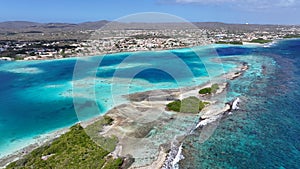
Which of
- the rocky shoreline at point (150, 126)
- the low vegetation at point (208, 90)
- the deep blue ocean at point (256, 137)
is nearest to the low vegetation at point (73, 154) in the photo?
the rocky shoreline at point (150, 126)

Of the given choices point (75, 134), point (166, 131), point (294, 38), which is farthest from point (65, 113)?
point (294, 38)

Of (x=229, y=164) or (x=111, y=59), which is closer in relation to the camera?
(x=229, y=164)

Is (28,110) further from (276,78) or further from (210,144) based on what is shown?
(276,78)

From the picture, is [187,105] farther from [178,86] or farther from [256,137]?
[178,86]

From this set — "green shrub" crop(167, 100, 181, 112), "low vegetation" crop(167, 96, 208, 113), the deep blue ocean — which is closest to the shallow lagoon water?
"green shrub" crop(167, 100, 181, 112)

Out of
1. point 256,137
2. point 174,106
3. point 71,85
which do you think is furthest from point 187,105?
point 71,85

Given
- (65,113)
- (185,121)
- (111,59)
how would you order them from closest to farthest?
(185,121) < (65,113) < (111,59)

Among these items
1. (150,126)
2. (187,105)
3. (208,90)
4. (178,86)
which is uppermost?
(208,90)
